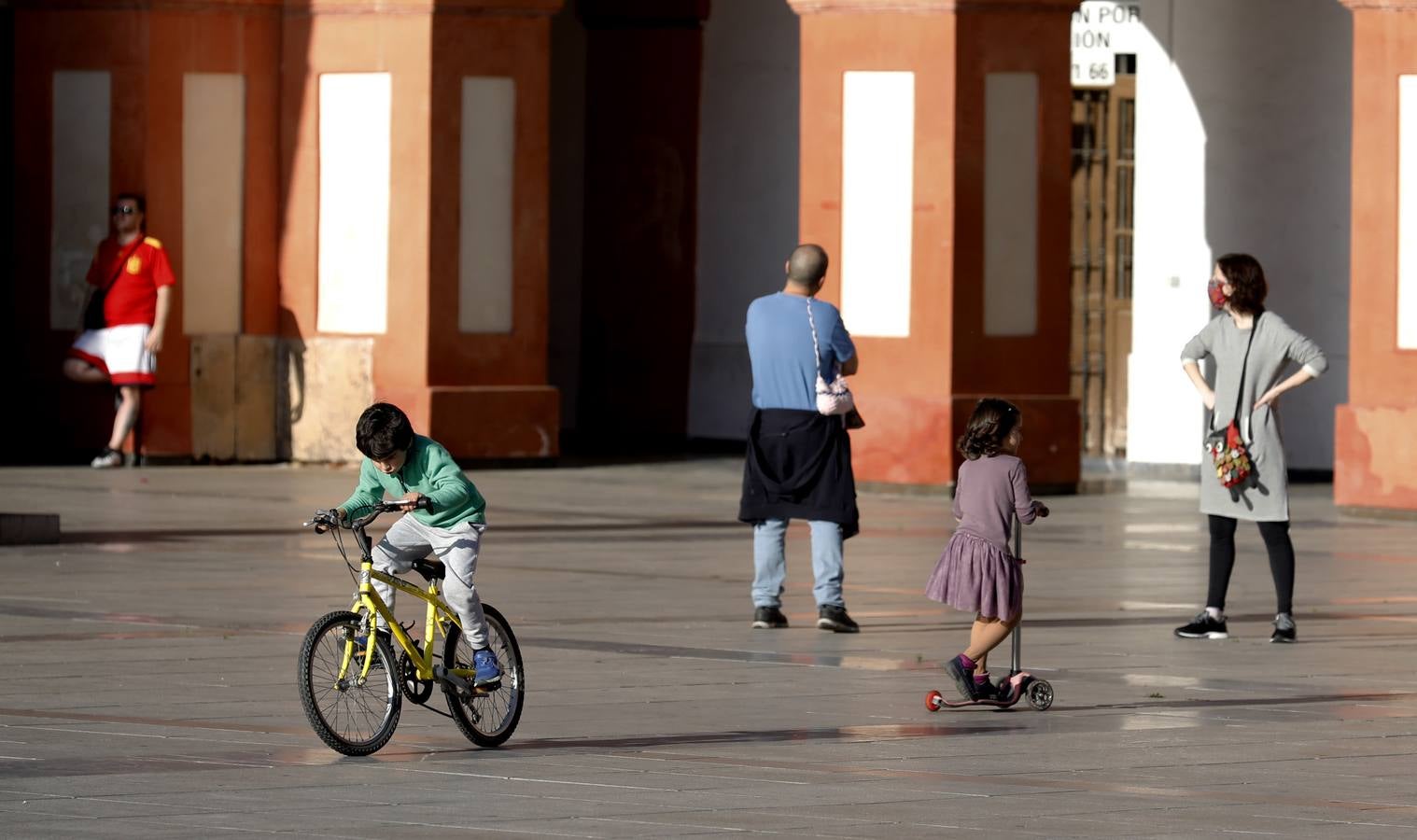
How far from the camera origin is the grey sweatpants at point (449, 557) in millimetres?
8812

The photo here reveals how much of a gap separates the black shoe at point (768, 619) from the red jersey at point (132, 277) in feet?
32.5

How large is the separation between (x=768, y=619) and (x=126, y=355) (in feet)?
33.2

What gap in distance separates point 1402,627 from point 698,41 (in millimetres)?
13711

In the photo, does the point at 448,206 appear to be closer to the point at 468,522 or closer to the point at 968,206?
the point at 968,206

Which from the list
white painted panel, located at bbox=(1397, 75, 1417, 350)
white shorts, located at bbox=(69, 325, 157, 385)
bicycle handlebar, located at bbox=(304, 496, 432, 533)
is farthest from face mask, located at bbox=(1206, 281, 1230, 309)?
white shorts, located at bbox=(69, 325, 157, 385)

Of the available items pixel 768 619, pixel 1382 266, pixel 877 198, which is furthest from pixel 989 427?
pixel 877 198

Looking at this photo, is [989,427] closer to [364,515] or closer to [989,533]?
[989,533]

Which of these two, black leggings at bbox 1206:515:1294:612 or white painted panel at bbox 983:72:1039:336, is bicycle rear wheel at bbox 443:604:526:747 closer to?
black leggings at bbox 1206:515:1294:612

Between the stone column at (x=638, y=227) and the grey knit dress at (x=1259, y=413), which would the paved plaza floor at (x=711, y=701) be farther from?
the stone column at (x=638, y=227)

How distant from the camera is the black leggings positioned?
482 inches

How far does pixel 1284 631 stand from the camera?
39.7 ft

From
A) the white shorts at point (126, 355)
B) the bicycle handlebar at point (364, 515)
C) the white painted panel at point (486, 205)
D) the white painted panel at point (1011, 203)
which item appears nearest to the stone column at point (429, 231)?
the white painted panel at point (486, 205)

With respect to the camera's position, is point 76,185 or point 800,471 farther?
point 76,185

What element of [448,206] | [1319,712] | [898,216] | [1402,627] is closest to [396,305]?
[448,206]
